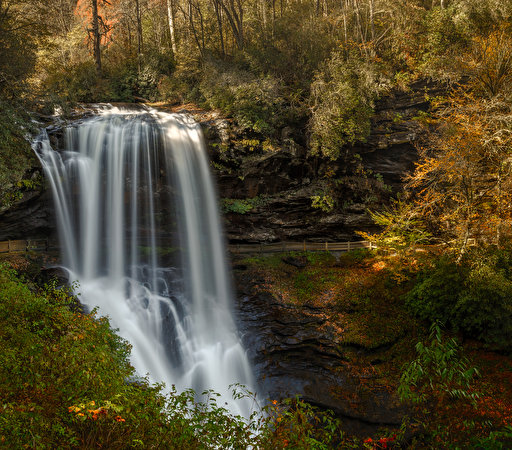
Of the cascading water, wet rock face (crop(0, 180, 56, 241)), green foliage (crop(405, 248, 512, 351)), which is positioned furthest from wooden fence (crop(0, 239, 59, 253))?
green foliage (crop(405, 248, 512, 351))

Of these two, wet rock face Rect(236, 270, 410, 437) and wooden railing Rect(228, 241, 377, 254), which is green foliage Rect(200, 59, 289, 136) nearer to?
wooden railing Rect(228, 241, 377, 254)

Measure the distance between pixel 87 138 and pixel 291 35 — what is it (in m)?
14.8

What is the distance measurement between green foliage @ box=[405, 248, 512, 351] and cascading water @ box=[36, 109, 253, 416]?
305 inches

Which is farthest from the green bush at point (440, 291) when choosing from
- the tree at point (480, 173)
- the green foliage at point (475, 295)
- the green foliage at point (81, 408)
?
the green foliage at point (81, 408)

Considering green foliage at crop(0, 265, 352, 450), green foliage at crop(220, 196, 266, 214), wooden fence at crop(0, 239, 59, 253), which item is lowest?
green foliage at crop(0, 265, 352, 450)

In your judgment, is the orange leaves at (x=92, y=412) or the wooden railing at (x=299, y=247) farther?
the wooden railing at (x=299, y=247)

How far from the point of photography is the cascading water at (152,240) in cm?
1199

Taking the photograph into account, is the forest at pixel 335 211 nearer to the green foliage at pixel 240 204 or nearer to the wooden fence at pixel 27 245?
the green foliage at pixel 240 204

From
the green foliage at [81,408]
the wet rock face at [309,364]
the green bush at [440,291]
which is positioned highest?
the green foliage at [81,408]

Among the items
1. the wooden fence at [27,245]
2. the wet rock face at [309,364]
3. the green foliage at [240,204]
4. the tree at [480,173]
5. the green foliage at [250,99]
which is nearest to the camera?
the wet rock face at [309,364]

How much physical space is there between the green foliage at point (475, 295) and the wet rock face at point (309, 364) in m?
3.26

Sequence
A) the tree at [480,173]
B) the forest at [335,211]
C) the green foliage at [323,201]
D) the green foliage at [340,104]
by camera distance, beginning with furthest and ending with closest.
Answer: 1. the green foliage at [323,201]
2. the green foliage at [340,104]
3. the tree at [480,173]
4. the forest at [335,211]

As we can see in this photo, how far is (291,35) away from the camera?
2183 cm

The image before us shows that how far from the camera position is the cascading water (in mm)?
11992
